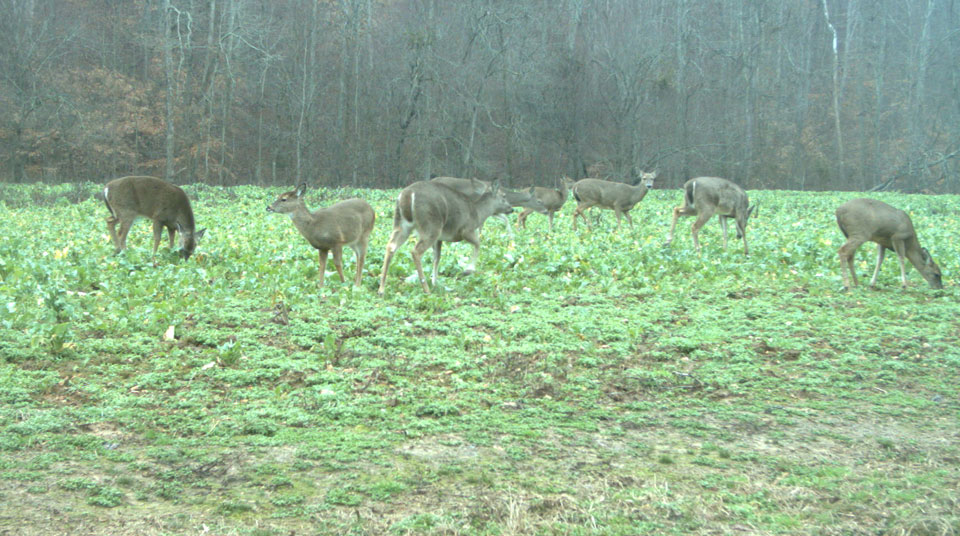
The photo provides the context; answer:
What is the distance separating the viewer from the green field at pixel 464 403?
3.89 meters

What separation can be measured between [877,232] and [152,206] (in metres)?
8.99

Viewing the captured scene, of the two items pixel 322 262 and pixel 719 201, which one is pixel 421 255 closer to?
pixel 322 262

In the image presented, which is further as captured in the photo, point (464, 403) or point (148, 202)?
point (148, 202)

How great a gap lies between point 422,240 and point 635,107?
29.1 meters

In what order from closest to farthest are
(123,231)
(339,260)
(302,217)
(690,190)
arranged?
1. (302,217)
2. (339,260)
3. (123,231)
4. (690,190)

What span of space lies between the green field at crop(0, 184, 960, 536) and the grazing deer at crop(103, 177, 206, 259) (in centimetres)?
65

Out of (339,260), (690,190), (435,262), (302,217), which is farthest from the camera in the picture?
(690,190)

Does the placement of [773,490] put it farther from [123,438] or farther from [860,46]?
[860,46]

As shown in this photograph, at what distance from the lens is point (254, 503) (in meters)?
3.87

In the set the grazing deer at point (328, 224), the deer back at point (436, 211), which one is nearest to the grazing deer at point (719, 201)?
the deer back at point (436, 211)

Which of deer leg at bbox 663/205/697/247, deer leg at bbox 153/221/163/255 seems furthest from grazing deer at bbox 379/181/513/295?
deer leg at bbox 663/205/697/247

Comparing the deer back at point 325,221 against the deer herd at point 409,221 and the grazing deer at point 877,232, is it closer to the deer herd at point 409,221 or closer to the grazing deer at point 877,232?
the deer herd at point 409,221

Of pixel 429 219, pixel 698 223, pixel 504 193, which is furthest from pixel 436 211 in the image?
pixel 698 223

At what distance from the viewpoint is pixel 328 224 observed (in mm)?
9266
